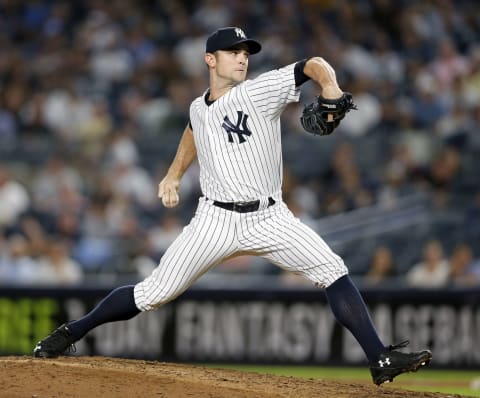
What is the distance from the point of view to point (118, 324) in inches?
392

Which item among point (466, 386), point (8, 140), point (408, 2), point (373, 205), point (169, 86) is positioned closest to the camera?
point (466, 386)

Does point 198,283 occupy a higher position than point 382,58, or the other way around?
point 382,58

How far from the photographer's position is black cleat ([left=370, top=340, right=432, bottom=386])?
5086 mm

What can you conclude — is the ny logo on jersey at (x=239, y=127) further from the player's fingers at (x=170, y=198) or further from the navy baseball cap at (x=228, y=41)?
the player's fingers at (x=170, y=198)

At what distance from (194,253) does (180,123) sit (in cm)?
680

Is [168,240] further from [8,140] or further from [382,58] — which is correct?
[382,58]

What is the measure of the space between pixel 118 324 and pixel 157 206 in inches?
65.7

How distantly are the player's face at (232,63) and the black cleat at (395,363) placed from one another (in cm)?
160

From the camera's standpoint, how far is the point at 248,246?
530cm

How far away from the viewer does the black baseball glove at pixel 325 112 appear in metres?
4.89

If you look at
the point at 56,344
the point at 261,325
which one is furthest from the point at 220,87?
the point at 261,325

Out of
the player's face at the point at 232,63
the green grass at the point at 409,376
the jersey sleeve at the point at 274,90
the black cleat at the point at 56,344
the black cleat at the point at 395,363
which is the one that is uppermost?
the player's face at the point at 232,63

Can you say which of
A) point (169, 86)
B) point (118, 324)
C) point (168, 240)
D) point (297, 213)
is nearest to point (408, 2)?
point (169, 86)

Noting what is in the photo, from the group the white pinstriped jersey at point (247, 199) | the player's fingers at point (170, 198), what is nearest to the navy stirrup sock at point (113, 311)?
the white pinstriped jersey at point (247, 199)
